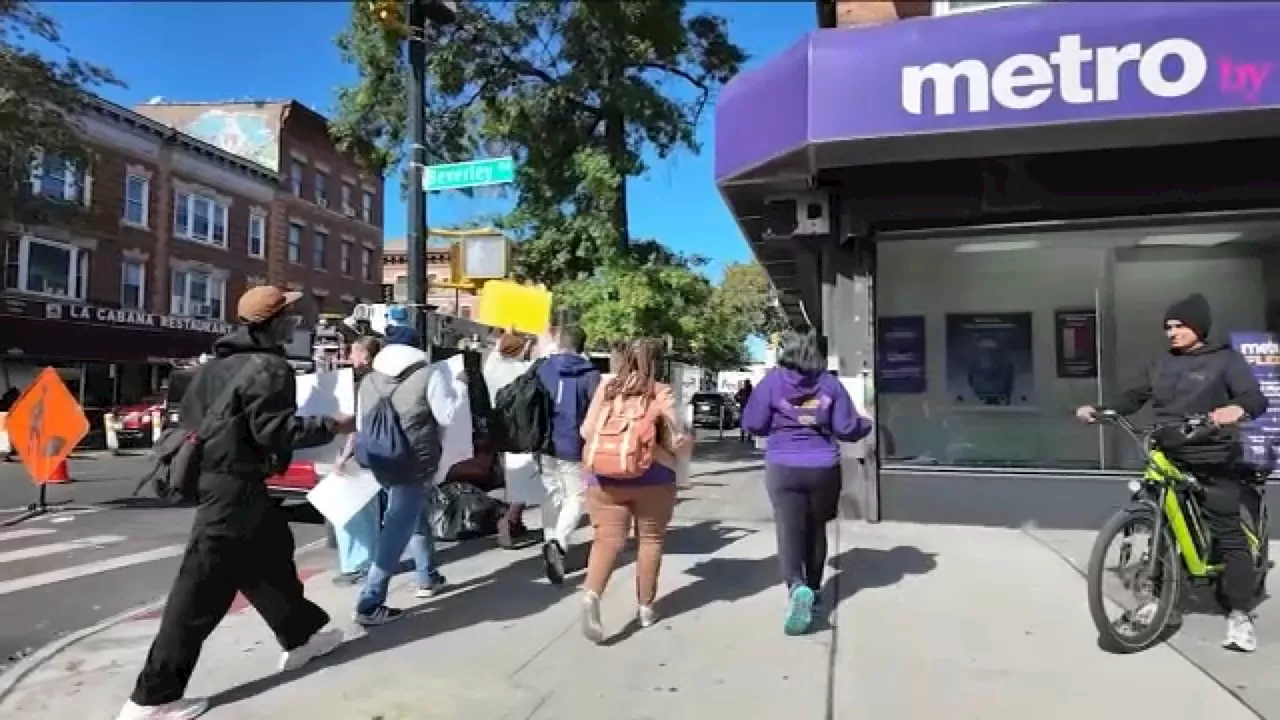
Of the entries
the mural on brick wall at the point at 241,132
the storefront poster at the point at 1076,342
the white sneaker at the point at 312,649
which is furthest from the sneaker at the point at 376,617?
the mural on brick wall at the point at 241,132

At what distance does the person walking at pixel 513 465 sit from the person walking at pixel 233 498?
127 inches

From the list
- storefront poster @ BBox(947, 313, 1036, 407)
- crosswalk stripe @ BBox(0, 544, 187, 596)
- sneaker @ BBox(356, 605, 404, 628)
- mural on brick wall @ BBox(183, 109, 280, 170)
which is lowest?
crosswalk stripe @ BBox(0, 544, 187, 596)

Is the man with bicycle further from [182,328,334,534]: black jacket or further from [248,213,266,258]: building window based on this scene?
[248,213,266,258]: building window

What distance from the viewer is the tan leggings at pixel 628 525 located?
213 inches

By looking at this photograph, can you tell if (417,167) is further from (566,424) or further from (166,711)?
(166,711)

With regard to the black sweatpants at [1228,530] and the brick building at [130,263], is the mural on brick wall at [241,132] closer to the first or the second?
the brick building at [130,263]

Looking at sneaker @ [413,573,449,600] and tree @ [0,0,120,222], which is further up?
tree @ [0,0,120,222]

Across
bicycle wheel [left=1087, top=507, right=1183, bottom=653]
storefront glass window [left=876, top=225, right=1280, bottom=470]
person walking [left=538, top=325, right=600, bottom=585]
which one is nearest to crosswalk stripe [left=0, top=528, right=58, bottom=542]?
person walking [left=538, top=325, right=600, bottom=585]

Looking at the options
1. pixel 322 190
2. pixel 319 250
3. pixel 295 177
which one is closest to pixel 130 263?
pixel 295 177

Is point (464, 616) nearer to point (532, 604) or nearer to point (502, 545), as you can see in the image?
Answer: point (532, 604)

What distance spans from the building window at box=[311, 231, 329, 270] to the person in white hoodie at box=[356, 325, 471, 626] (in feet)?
124

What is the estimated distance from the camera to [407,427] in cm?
580

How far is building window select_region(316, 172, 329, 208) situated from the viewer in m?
42.4

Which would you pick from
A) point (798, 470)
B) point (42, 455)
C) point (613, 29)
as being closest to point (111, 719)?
point (798, 470)
